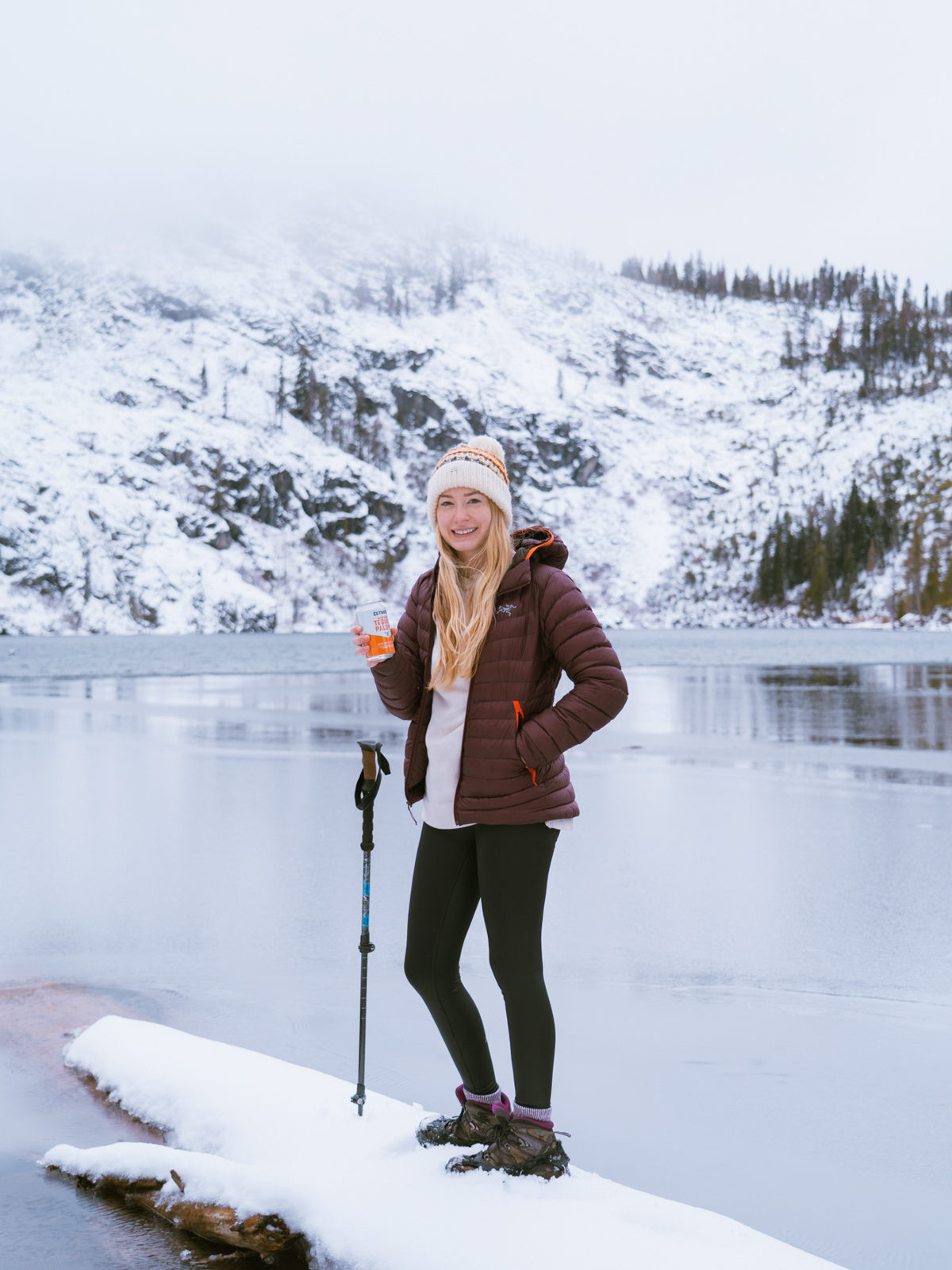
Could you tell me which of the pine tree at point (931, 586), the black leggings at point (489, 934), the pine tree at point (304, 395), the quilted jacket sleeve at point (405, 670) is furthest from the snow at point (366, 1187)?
the pine tree at point (304, 395)

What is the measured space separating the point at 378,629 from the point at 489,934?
3.08 feet

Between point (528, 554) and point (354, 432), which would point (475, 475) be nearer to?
point (528, 554)

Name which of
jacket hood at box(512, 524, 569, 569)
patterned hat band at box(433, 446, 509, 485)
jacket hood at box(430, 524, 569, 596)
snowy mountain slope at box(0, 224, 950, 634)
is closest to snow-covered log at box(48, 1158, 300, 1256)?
jacket hood at box(430, 524, 569, 596)

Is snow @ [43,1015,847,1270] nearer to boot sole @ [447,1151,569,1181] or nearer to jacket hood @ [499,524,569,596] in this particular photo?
boot sole @ [447,1151,569,1181]

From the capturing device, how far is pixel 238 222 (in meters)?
193

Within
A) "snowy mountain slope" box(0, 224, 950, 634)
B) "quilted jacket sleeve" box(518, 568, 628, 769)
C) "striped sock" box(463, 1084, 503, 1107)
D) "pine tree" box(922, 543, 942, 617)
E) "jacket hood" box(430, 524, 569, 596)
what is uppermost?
"snowy mountain slope" box(0, 224, 950, 634)

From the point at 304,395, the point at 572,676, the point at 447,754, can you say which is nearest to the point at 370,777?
the point at 447,754

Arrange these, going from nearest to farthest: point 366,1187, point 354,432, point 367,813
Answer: point 366,1187 < point 367,813 < point 354,432

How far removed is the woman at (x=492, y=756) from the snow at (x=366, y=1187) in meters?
0.13

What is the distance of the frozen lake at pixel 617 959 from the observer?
309 centimetres

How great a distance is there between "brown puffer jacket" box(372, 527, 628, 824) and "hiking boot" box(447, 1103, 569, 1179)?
879 millimetres

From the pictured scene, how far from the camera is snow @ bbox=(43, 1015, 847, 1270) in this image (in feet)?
7.84

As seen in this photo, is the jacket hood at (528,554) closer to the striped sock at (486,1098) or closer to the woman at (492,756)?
the woman at (492,756)

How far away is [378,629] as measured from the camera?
9.37 ft
